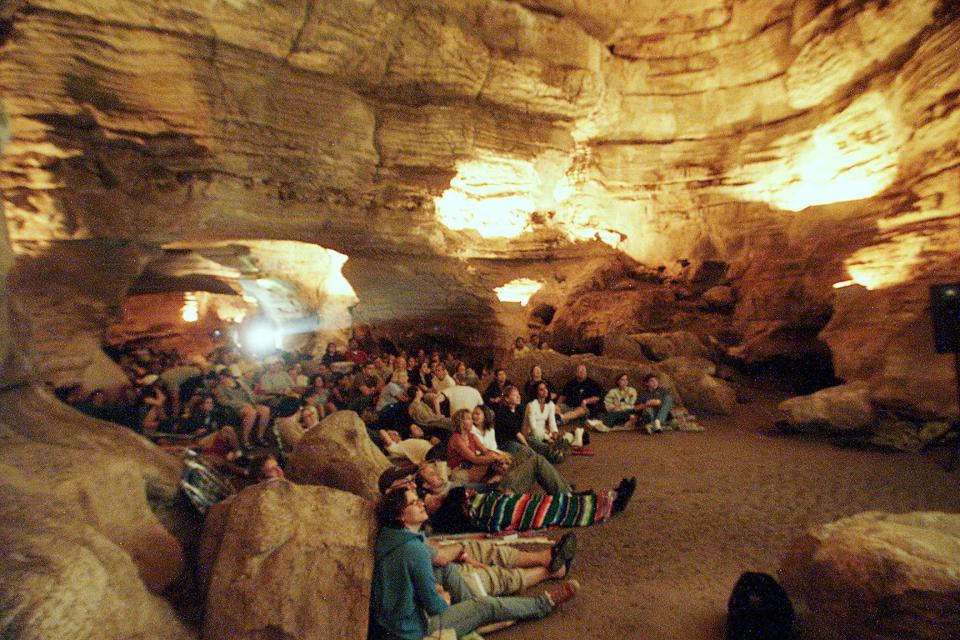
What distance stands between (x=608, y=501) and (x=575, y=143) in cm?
824

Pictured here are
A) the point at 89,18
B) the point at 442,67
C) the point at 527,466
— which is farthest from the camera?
the point at 442,67

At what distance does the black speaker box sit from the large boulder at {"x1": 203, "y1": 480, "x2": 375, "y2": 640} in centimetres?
534

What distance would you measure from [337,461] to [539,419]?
3286 mm

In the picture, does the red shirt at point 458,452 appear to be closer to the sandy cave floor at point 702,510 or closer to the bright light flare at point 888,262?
the sandy cave floor at point 702,510

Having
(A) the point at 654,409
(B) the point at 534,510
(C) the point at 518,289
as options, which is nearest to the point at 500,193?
(C) the point at 518,289

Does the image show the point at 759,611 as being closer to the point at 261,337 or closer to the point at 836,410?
the point at 836,410

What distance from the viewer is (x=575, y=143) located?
1055cm

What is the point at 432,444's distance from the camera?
19.6 ft

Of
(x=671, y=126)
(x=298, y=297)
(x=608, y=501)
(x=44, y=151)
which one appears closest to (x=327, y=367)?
(x=298, y=297)

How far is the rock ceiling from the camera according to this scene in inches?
259

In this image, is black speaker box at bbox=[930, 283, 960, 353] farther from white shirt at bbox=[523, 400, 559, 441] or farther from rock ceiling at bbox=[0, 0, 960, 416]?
white shirt at bbox=[523, 400, 559, 441]

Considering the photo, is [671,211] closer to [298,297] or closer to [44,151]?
[298,297]

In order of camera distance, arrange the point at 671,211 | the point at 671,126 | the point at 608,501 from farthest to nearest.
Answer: the point at 671,211 < the point at 671,126 < the point at 608,501

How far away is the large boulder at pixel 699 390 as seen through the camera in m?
8.90
